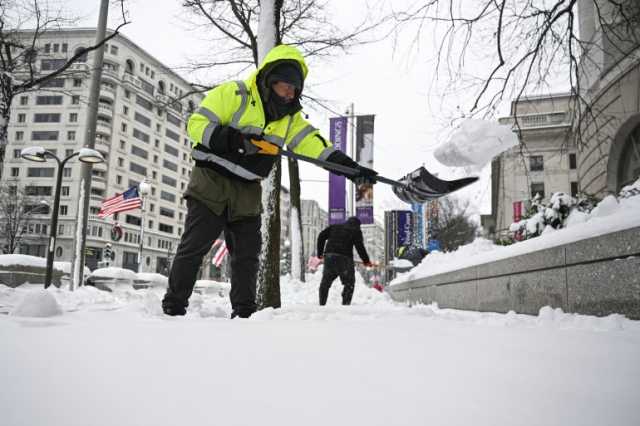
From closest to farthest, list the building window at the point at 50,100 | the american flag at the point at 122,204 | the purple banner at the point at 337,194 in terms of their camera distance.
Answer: the purple banner at the point at 337,194 < the american flag at the point at 122,204 < the building window at the point at 50,100

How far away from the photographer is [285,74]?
2926 millimetres

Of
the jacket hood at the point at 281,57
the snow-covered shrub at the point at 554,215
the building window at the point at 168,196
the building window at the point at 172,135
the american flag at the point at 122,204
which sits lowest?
the snow-covered shrub at the point at 554,215

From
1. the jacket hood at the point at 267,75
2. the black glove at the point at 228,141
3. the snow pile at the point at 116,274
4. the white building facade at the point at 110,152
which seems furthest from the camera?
the white building facade at the point at 110,152

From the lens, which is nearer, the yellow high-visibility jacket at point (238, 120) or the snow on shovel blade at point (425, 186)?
the yellow high-visibility jacket at point (238, 120)

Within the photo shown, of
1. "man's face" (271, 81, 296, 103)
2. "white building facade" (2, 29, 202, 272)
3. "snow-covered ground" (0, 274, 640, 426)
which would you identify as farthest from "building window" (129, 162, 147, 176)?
"snow-covered ground" (0, 274, 640, 426)

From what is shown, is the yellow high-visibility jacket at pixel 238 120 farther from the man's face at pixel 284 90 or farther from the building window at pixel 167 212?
the building window at pixel 167 212

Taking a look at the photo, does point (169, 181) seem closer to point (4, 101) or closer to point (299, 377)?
point (4, 101)

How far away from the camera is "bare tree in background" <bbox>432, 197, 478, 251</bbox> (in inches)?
1048

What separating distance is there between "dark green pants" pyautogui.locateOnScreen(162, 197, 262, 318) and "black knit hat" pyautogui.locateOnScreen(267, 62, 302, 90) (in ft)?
3.40

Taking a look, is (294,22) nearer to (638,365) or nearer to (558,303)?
(558,303)

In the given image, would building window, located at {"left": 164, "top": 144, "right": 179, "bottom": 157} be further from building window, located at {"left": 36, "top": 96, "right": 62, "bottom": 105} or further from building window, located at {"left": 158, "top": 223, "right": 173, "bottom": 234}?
building window, located at {"left": 36, "top": 96, "right": 62, "bottom": 105}

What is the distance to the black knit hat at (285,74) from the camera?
2.92 m

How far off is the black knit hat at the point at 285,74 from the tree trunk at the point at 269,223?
2261 mm

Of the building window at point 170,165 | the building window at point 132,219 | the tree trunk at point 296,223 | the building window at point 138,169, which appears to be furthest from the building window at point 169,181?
the tree trunk at point 296,223
